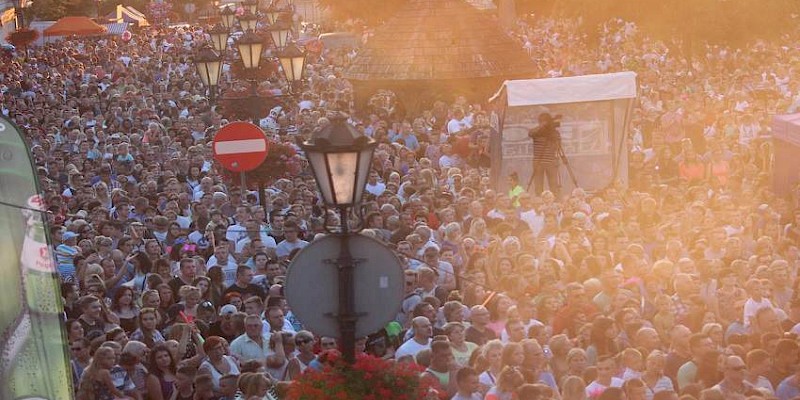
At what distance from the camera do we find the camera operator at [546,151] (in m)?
20.3

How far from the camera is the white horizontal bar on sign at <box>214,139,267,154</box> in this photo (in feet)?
51.5

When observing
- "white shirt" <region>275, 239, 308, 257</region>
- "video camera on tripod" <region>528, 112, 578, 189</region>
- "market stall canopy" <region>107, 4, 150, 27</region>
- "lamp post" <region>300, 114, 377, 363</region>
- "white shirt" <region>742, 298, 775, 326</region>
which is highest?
"lamp post" <region>300, 114, 377, 363</region>

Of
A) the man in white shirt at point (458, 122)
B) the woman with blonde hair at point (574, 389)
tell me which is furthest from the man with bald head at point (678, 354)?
the man in white shirt at point (458, 122)

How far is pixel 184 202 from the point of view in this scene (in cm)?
1762

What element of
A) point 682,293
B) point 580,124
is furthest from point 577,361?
point 580,124

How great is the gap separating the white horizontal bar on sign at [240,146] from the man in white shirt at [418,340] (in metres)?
5.46

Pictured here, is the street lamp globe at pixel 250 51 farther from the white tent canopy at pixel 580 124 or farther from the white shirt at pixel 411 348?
the white shirt at pixel 411 348

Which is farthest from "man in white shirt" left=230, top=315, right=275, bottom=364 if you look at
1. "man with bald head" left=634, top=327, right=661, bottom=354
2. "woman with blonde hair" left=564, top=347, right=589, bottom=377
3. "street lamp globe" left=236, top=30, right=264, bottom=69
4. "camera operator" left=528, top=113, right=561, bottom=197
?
"camera operator" left=528, top=113, right=561, bottom=197

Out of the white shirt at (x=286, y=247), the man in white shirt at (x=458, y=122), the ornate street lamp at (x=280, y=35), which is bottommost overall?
the man in white shirt at (x=458, y=122)

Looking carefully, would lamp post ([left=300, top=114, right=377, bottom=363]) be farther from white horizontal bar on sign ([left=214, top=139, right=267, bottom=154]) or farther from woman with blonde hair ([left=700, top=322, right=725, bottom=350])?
white horizontal bar on sign ([left=214, top=139, right=267, bottom=154])

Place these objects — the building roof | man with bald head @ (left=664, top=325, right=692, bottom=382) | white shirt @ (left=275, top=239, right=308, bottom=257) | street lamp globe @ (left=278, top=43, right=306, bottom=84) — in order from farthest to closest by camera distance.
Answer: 1. the building roof
2. street lamp globe @ (left=278, top=43, right=306, bottom=84)
3. white shirt @ (left=275, top=239, right=308, bottom=257)
4. man with bald head @ (left=664, top=325, right=692, bottom=382)

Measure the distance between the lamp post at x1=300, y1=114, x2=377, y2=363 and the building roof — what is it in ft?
96.6

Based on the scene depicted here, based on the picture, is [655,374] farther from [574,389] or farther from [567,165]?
[567,165]

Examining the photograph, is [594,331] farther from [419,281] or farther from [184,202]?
[184,202]
